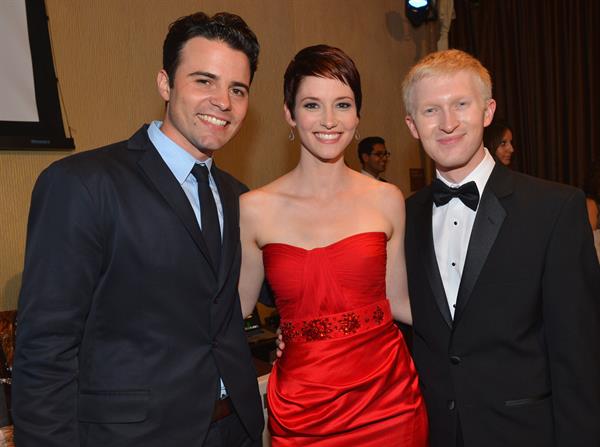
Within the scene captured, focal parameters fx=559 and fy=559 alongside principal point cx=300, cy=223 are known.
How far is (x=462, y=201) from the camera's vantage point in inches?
71.9

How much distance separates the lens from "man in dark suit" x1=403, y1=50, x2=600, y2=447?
5.31 feet

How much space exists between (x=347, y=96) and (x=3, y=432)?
1.77 meters

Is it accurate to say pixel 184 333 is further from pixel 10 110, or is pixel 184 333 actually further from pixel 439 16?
pixel 439 16

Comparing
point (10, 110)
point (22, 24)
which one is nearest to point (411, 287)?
point (10, 110)

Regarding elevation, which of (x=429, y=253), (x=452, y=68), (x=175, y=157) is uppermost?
(x=452, y=68)

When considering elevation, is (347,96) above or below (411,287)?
above

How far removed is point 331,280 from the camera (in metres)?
2.03

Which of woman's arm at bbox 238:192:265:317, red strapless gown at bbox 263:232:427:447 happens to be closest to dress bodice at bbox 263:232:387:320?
red strapless gown at bbox 263:232:427:447

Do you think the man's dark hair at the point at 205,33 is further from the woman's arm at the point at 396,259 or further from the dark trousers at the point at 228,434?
the dark trousers at the point at 228,434

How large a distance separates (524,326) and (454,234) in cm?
36

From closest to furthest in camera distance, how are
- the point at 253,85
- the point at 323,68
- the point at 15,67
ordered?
1. the point at 323,68
2. the point at 15,67
3. the point at 253,85

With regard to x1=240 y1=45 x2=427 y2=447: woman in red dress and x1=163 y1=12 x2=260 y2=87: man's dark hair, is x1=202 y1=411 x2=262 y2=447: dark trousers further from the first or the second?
x1=163 y1=12 x2=260 y2=87: man's dark hair

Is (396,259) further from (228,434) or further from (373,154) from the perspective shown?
(373,154)

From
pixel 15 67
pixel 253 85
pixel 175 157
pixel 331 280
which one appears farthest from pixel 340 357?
pixel 253 85
